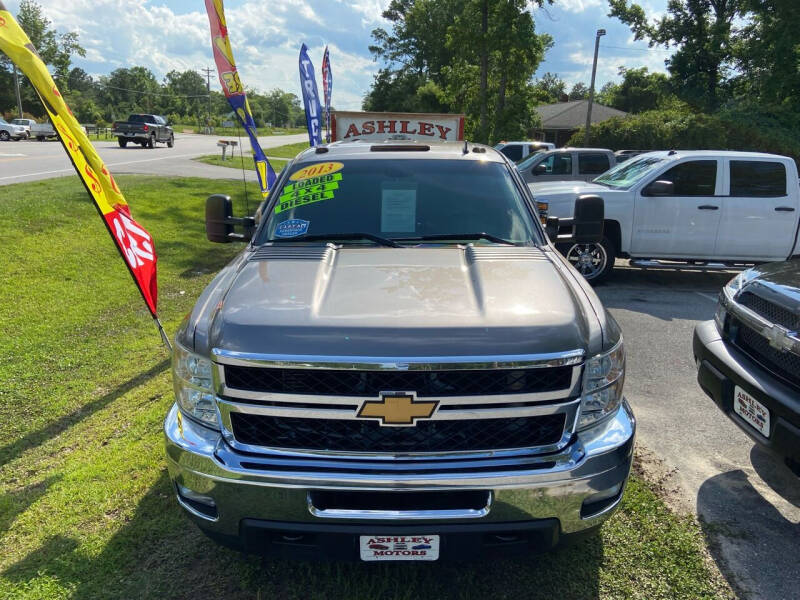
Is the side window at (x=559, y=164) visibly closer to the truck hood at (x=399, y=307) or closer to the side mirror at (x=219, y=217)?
the side mirror at (x=219, y=217)

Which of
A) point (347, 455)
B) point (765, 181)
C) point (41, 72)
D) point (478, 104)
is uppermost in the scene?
point (478, 104)

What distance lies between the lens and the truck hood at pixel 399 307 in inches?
86.7

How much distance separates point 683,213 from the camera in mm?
8000

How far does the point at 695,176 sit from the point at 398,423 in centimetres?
752

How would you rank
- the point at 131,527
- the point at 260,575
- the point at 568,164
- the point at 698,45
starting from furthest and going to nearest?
the point at 698,45
the point at 568,164
the point at 131,527
the point at 260,575

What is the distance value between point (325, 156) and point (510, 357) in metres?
2.34

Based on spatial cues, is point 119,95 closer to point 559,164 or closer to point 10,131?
point 10,131

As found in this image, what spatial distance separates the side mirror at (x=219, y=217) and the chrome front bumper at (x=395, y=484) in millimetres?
1777

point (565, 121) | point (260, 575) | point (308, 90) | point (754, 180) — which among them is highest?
point (565, 121)

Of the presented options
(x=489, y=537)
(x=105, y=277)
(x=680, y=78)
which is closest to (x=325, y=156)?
(x=489, y=537)

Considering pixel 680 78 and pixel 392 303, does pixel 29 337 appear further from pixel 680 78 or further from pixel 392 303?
pixel 680 78

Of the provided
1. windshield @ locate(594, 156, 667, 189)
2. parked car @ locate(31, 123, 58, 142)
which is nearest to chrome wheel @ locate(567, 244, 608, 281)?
windshield @ locate(594, 156, 667, 189)

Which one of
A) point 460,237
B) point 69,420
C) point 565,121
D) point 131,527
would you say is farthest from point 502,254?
point 565,121

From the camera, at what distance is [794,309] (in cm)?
299
